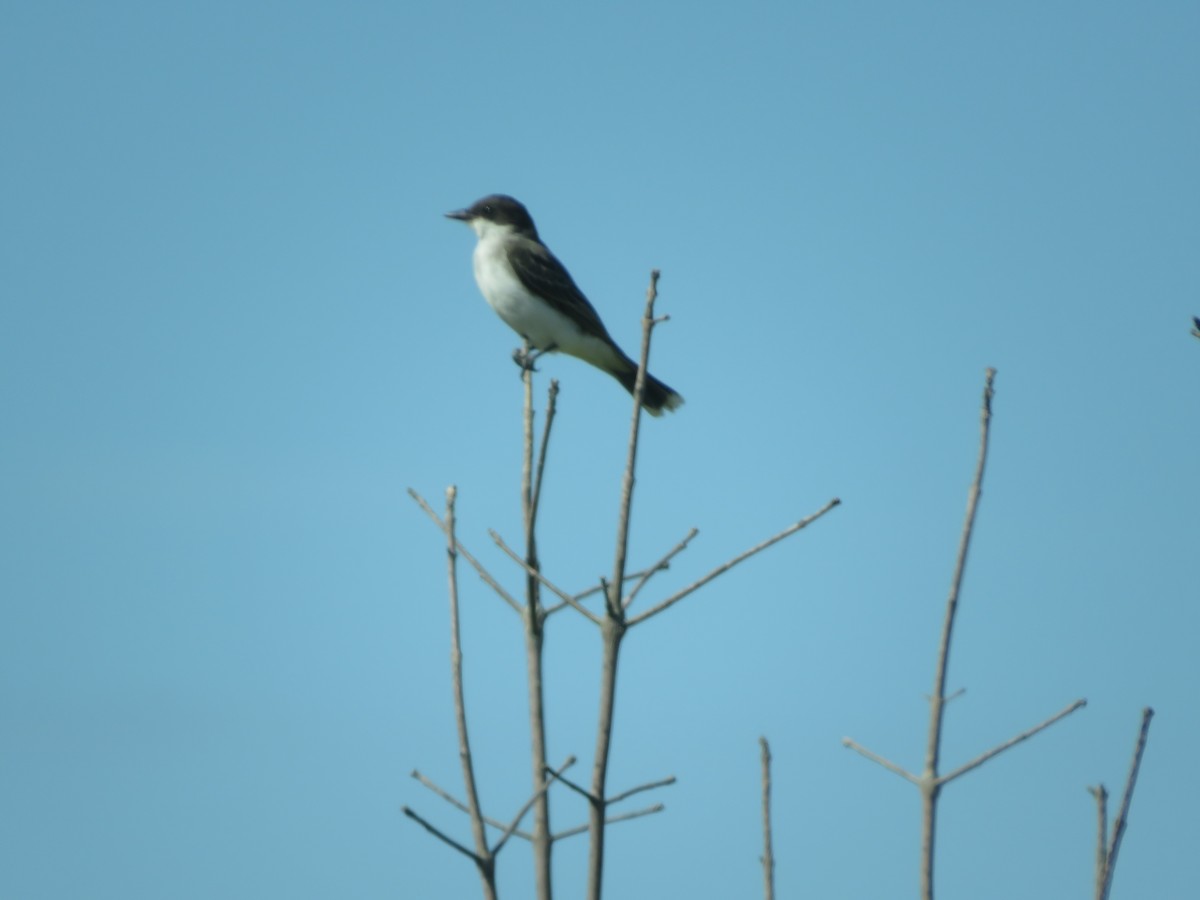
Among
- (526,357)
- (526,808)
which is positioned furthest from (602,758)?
(526,357)

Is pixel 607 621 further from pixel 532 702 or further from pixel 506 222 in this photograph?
pixel 506 222

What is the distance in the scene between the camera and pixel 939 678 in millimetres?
3510

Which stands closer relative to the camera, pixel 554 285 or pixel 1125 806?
pixel 1125 806

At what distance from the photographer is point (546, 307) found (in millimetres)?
13398

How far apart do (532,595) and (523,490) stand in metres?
0.36

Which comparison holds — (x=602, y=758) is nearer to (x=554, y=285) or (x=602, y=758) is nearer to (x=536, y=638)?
(x=536, y=638)

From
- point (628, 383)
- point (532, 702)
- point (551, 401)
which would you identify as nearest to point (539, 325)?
point (628, 383)

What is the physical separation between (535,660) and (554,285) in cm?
975

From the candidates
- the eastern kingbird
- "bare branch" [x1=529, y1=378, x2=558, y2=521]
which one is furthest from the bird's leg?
"bare branch" [x1=529, y1=378, x2=558, y2=521]

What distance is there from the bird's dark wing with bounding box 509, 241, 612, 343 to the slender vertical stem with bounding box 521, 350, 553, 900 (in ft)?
28.5

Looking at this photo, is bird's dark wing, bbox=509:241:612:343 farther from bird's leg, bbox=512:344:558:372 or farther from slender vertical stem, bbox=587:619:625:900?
slender vertical stem, bbox=587:619:625:900

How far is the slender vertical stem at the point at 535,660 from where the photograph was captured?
3756mm

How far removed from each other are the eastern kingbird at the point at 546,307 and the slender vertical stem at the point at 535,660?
28.0ft

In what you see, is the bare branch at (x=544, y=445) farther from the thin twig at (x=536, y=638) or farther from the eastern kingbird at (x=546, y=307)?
the eastern kingbird at (x=546, y=307)
